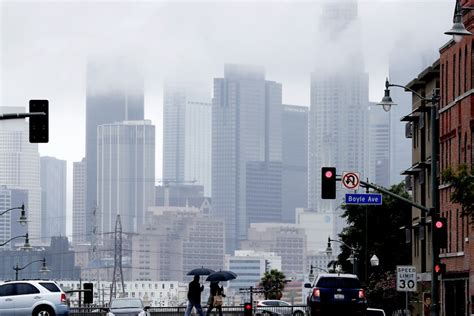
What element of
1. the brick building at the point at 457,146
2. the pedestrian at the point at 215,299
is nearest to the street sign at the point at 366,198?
the pedestrian at the point at 215,299

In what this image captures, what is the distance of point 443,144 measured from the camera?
308ft

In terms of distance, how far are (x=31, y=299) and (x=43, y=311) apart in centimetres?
72

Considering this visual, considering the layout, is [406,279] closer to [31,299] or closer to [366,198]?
[366,198]

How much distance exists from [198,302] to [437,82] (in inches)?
1593

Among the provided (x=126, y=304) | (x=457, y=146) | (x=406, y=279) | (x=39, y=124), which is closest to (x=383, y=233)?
(x=457, y=146)

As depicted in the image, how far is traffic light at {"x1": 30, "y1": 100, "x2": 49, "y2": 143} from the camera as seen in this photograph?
51969 mm

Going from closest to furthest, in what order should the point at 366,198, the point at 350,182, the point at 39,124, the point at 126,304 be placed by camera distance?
the point at 39,124 → the point at 350,182 → the point at 366,198 → the point at 126,304

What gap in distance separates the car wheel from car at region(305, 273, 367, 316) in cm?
1050

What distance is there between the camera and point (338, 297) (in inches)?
2376

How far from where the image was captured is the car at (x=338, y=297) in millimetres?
60344

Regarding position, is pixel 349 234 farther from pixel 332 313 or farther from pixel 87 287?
pixel 332 313

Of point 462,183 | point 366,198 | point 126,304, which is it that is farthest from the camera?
point 126,304

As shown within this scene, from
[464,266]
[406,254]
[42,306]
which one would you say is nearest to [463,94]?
[464,266]

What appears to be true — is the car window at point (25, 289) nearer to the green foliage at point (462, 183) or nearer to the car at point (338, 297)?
the car at point (338, 297)
